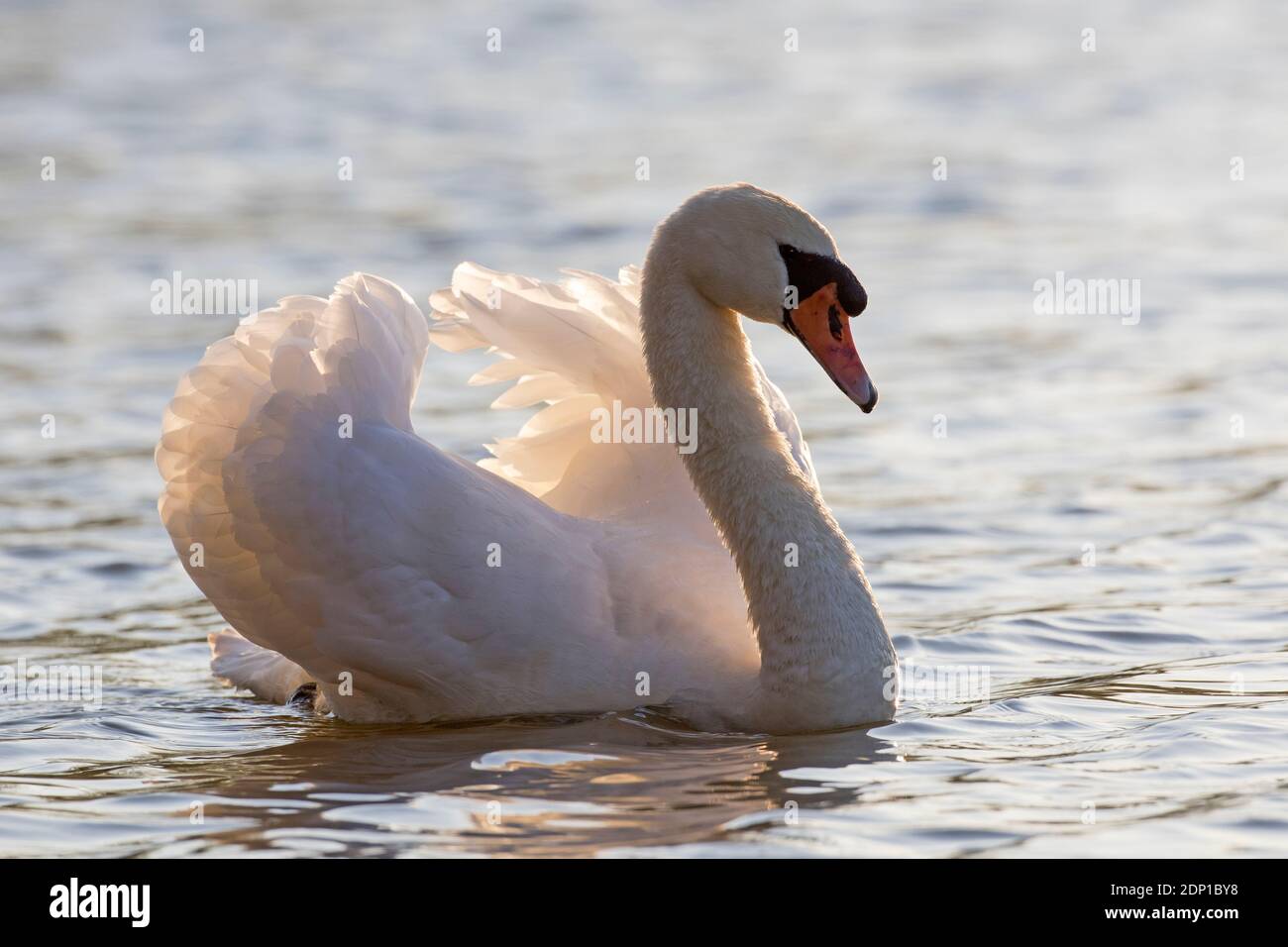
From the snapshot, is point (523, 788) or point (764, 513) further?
point (764, 513)

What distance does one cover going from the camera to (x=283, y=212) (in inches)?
691

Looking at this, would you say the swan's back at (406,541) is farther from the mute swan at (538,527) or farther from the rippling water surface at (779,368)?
the rippling water surface at (779,368)

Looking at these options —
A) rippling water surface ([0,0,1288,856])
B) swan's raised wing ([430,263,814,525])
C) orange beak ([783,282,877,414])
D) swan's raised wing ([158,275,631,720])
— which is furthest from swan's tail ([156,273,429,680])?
orange beak ([783,282,877,414])

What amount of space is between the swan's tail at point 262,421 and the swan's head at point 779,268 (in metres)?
1.24

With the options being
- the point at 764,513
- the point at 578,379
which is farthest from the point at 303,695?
the point at 764,513

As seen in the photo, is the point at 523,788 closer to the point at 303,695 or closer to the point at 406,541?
the point at 406,541

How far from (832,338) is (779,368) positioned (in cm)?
612

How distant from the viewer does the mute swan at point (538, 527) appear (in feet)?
24.7

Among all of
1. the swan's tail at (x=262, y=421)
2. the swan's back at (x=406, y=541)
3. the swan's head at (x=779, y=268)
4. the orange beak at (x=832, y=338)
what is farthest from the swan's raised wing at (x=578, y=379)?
the orange beak at (x=832, y=338)

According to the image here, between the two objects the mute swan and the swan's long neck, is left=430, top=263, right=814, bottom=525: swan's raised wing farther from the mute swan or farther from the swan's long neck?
the swan's long neck

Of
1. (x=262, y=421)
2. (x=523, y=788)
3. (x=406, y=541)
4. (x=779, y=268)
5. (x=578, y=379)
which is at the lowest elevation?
(x=523, y=788)

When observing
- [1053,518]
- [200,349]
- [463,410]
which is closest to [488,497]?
[1053,518]

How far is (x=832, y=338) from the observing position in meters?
7.59

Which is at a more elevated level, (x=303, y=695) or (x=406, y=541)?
(x=406, y=541)
